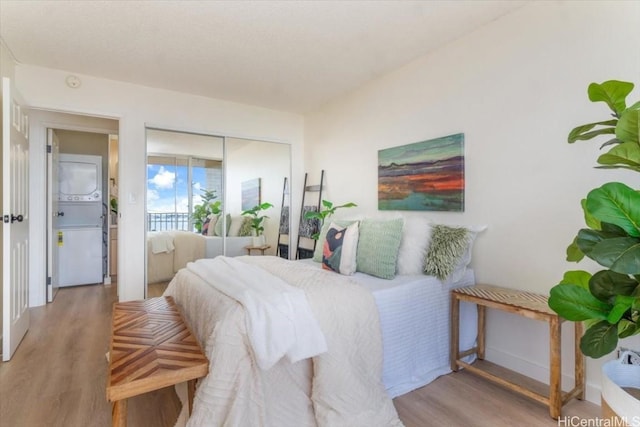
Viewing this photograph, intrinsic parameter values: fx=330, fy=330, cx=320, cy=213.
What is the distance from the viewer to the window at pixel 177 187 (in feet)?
12.1

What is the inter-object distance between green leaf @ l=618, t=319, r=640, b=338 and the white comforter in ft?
3.47

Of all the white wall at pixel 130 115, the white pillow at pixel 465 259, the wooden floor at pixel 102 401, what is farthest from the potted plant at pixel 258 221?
the white pillow at pixel 465 259

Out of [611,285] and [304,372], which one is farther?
[304,372]

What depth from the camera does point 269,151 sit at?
4.40 m

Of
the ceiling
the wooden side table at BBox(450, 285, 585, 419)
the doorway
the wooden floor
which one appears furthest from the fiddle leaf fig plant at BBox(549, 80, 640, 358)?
the doorway

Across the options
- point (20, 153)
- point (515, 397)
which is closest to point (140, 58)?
point (20, 153)

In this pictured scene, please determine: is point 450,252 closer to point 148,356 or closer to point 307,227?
point 148,356

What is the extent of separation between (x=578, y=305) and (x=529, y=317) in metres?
0.89

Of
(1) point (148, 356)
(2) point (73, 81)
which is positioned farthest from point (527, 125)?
(2) point (73, 81)

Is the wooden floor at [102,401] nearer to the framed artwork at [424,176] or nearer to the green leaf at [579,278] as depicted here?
the green leaf at [579,278]

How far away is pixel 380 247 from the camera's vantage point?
235 cm

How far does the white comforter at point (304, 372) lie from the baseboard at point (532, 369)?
3.48 ft

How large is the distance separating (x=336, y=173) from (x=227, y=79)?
1.56 meters

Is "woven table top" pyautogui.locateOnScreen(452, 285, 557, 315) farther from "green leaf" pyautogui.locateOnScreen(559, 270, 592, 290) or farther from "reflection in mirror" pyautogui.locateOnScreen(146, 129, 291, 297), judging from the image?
"reflection in mirror" pyautogui.locateOnScreen(146, 129, 291, 297)
